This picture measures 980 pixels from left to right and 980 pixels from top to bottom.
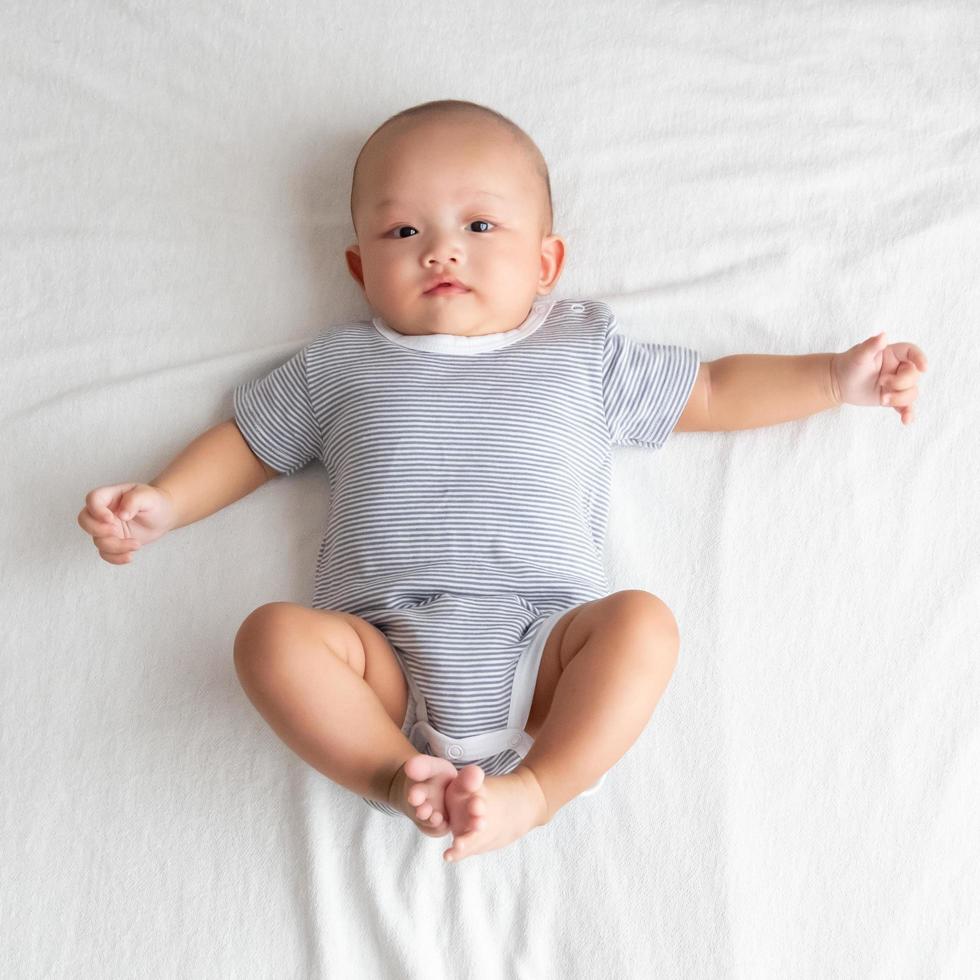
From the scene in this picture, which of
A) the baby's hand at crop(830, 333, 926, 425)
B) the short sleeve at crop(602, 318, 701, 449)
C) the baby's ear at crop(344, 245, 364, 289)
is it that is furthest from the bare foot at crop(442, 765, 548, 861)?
the baby's ear at crop(344, 245, 364, 289)

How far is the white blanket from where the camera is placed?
125 centimetres

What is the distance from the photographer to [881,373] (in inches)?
55.1

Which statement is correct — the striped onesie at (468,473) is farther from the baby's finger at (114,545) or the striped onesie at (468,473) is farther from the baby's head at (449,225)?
the baby's finger at (114,545)

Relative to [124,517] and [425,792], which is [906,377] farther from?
[124,517]

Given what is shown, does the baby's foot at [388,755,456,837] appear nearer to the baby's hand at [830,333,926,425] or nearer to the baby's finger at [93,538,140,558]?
the baby's finger at [93,538,140,558]

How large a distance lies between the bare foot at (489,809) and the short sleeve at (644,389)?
0.46 metres

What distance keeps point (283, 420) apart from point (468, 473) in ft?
0.79

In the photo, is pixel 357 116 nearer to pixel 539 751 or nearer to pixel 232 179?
pixel 232 179

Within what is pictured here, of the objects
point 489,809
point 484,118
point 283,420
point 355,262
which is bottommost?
point 489,809

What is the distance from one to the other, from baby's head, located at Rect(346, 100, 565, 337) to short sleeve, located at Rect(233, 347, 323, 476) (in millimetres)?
134

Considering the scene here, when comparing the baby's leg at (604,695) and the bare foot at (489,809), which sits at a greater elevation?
the baby's leg at (604,695)

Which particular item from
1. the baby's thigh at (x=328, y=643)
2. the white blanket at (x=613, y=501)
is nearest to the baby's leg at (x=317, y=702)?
the baby's thigh at (x=328, y=643)

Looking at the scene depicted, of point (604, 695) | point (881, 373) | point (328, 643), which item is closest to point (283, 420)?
A: point (328, 643)

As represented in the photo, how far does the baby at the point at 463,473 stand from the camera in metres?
1.21
